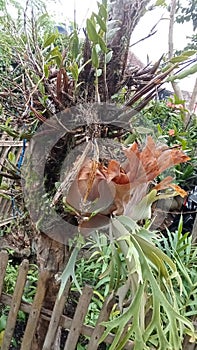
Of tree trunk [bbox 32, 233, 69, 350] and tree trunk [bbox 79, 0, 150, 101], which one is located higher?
tree trunk [bbox 79, 0, 150, 101]

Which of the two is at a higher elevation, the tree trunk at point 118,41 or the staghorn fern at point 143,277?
the tree trunk at point 118,41

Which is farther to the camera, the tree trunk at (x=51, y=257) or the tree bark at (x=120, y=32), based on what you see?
the tree trunk at (x=51, y=257)

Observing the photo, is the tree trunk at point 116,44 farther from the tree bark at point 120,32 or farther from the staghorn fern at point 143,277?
the staghorn fern at point 143,277

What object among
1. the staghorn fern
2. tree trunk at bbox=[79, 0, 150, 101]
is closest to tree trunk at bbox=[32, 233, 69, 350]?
the staghorn fern

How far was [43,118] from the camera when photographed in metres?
0.78

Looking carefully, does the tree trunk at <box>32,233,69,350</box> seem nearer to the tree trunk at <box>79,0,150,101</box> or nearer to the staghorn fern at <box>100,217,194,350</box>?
the staghorn fern at <box>100,217,194,350</box>

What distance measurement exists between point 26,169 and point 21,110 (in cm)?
21

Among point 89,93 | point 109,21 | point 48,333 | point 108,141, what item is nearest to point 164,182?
point 108,141

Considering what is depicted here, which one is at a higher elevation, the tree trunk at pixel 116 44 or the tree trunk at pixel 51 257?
the tree trunk at pixel 116 44

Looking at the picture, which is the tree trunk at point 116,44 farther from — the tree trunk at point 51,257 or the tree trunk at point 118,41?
the tree trunk at point 51,257

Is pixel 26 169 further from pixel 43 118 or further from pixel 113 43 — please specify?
pixel 113 43

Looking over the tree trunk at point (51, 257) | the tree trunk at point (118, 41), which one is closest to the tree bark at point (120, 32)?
the tree trunk at point (118, 41)

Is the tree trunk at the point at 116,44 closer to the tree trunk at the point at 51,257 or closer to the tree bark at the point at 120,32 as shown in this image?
the tree bark at the point at 120,32

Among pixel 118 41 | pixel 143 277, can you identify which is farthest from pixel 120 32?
pixel 143 277
